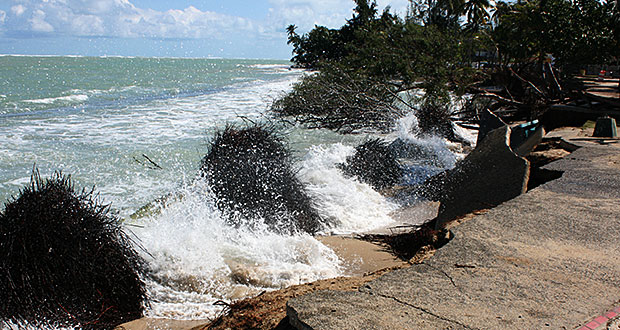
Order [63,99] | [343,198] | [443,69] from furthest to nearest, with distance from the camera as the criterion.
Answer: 1. [63,99]
2. [443,69]
3. [343,198]

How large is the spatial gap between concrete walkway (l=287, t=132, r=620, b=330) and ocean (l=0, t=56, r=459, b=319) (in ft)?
5.79

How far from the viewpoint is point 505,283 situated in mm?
2869

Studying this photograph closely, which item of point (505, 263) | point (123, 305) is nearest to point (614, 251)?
point (505, 263)

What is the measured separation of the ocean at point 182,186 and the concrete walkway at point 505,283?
5.79 ft

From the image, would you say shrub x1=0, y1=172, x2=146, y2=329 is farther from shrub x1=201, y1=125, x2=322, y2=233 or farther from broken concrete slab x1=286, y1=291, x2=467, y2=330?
shrub x1=201, y1=125, x2=322, y2=233

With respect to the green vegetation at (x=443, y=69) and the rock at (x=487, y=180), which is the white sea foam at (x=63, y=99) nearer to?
the green vegetation at (x=443, y=69)

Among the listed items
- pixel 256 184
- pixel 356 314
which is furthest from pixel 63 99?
pixel 356 314

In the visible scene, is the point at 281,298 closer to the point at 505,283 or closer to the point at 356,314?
the point at 356,314

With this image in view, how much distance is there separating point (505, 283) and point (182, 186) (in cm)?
Answer: 574

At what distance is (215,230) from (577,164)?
174 inches

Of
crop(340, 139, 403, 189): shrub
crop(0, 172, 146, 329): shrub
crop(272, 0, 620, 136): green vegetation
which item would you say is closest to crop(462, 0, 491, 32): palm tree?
crop(272, 0, 620, 136): green vegetation

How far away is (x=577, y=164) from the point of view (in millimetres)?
6062

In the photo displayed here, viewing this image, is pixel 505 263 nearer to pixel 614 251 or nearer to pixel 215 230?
pixel 614 251

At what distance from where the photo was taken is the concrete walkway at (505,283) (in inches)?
96.1
